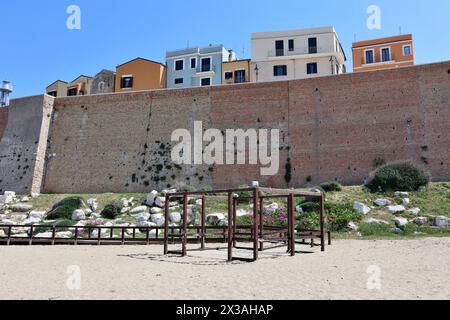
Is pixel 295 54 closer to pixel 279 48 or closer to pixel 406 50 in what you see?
pixel 279 48

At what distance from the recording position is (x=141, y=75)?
44.1 m

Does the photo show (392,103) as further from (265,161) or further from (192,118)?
(192,118)

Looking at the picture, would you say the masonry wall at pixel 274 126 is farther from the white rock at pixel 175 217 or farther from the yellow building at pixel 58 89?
the yellow building at pixel 58 89

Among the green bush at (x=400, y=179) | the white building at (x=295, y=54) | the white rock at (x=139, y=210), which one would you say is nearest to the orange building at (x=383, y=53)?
the white building at (x=295, y=54)

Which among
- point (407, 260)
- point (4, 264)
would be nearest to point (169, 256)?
point (4, 264)

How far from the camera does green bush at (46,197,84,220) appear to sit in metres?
23.6

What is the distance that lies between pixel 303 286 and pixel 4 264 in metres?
7.39

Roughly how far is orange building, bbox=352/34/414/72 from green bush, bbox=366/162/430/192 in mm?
20233

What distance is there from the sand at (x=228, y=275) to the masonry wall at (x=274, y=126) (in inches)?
546

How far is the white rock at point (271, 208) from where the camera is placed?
21.1m

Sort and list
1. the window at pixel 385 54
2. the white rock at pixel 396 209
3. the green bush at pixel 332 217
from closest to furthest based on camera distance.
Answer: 1. the green bush at pixel 332 217
2. the white rock at pixel 396 209
3. the window at pixel 385 54

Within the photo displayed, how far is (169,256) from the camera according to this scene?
12.4 metres

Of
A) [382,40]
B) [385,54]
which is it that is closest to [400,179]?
[385,54]

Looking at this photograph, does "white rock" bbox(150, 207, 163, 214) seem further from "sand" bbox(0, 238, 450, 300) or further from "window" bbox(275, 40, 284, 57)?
"window" bbox(275, 40, 284, 57)
